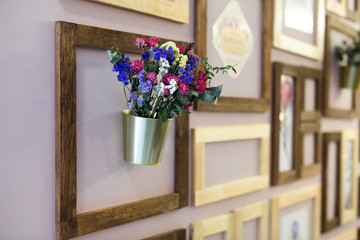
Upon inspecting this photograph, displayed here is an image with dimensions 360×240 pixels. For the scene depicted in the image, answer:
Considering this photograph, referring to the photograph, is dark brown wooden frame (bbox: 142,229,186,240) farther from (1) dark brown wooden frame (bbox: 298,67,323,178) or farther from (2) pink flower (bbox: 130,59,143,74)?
(1) dark brown wooden frame (bbox: 298,67,323,178)

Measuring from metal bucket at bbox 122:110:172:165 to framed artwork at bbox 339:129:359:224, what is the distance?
1.37 meters

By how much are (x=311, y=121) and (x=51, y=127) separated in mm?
1254

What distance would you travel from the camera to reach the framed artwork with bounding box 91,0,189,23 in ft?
3.10

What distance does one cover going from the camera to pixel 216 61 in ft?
4.02

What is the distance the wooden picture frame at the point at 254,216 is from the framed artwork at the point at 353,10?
1157 mm

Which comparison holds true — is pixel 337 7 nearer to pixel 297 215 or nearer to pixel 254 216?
pixel 297 215

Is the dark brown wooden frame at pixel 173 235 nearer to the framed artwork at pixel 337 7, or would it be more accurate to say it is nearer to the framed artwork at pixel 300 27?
the framed artwork at pixel 300 27

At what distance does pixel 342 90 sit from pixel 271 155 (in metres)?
0.76

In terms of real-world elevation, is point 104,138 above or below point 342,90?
below

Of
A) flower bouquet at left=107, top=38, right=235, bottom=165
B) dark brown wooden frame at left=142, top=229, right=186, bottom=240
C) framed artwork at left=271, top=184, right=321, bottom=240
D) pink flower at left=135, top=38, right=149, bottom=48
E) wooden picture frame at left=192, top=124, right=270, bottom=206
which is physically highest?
pink flower at left=135, top=38, right=149, bottom=48

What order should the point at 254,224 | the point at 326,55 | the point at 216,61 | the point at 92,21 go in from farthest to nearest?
the point at 326,55 < the point at 254,224 < the point at 216,61 < the point at 92,21

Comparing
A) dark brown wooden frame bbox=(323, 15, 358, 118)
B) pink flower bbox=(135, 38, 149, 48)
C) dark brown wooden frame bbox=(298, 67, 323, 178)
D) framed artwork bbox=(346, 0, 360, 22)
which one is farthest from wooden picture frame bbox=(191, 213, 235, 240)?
framed artwork bbox=(346, 0, 360, 22)

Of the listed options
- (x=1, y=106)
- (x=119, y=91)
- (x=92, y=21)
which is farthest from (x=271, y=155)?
(x=1, y=106)

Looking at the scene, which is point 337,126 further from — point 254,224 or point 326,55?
point 254,224
